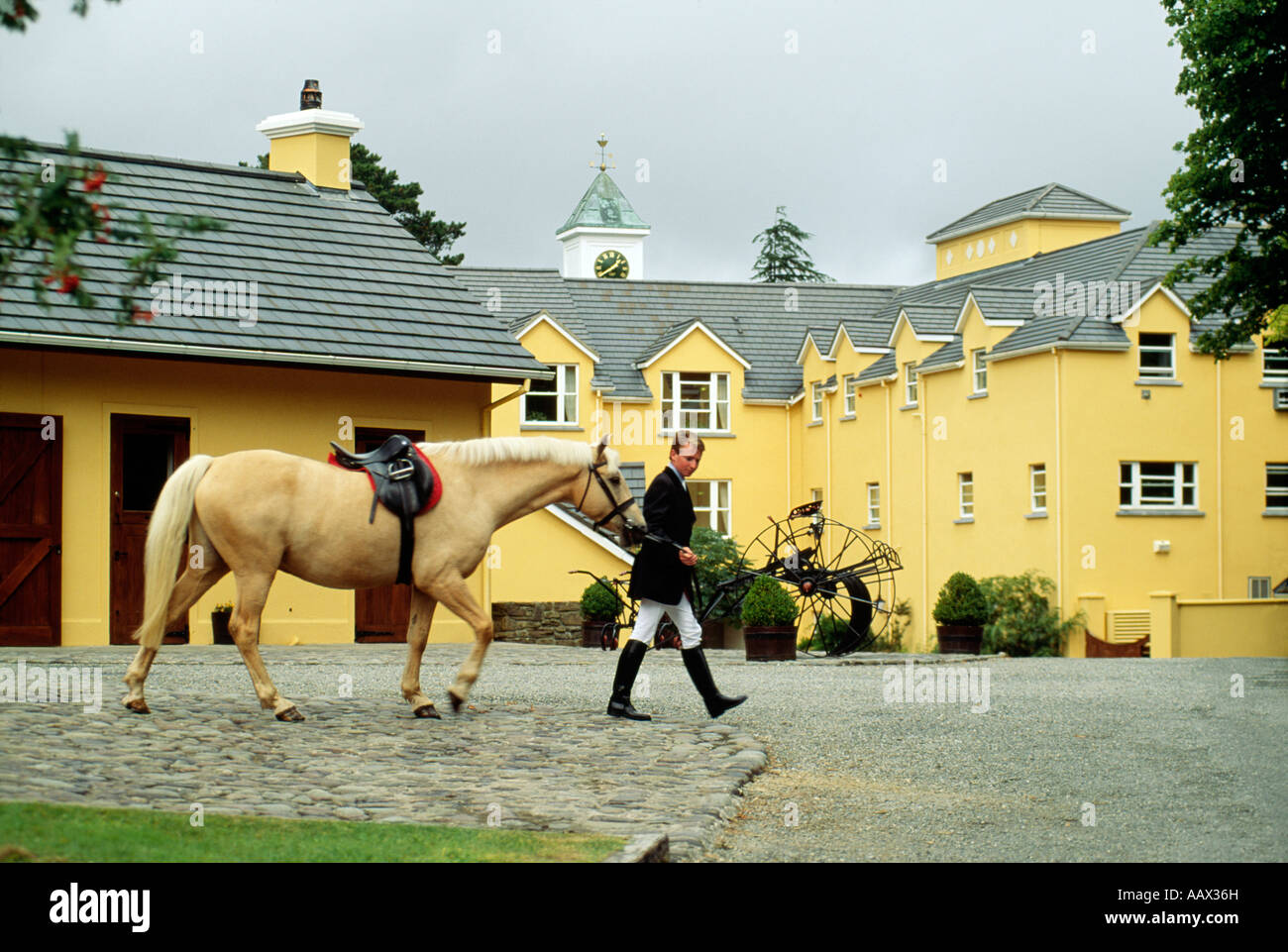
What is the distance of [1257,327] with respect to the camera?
27.0 metres

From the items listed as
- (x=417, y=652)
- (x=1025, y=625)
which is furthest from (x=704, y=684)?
(x=1025, y=625)

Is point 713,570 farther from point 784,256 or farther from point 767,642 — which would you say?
point 784,256

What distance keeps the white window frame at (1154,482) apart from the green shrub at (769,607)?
706 inches

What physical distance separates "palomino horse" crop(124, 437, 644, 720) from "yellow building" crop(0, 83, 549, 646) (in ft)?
24.4

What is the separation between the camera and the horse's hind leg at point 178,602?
36.3ft

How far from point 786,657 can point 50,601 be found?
10.0 metres

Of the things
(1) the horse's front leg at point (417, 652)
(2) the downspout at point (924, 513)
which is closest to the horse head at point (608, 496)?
(1) the horse's front leg at point (417, 652)

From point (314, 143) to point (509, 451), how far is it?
16.6 meters

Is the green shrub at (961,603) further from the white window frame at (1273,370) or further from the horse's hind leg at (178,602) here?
the horse's hind leg at (178,602)

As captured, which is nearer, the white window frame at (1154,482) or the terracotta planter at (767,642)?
the terracotta planter at (767,642)

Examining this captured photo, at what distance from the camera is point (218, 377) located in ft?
70.0

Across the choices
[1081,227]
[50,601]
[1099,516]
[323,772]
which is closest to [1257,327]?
[1099,516]

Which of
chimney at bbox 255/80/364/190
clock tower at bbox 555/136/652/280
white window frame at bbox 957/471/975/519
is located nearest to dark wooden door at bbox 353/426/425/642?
chimney at bbox 255/80/364/190

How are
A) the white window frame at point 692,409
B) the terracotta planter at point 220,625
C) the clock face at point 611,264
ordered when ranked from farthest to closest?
the clock face at point 611,264 → the white window frame at point 692,409 → the terracotta planter at point 220,625
